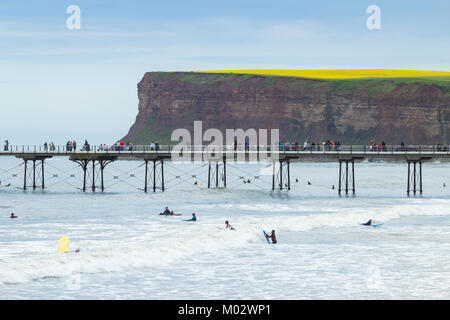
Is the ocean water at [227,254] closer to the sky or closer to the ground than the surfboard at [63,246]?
closer to the ground

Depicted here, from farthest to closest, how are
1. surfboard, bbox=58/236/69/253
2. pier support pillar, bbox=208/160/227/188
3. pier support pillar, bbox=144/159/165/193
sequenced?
pier support pillar, bbox=208/160/227/188 < pier support pillar, bbox=144/159/165/193 < surfboard, bbox=58/236/69/253

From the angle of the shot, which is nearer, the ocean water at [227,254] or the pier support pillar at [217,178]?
the ocean water at [227,254]

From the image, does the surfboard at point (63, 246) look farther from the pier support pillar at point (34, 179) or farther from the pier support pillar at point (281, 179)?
the pier support pillar at point (281, 179)

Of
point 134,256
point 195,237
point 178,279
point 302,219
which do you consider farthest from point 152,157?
point 178,279

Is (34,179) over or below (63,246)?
over

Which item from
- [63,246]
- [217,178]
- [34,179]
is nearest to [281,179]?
[217,178]

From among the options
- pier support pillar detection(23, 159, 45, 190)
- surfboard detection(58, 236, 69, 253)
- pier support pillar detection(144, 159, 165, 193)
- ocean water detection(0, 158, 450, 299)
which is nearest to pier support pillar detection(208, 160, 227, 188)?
pier support pillar detection(144, 159, 165, 193)

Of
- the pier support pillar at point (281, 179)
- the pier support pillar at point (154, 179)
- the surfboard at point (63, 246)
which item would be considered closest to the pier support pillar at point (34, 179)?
the pier support pillar at point (154, 179)

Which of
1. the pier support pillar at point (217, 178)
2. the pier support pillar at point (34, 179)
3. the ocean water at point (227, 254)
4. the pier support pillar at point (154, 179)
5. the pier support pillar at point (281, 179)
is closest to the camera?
the ocean water at point (227, 254)

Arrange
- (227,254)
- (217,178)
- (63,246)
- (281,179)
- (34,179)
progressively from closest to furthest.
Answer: (63,246) → (227,254) → (34,179) → (281,179) → (217,178)

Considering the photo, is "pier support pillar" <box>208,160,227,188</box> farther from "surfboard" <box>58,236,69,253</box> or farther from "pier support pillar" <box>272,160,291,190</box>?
"surfboard" <box>58,236,69,253</box>

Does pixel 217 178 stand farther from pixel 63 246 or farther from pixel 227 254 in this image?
pixel 63 246

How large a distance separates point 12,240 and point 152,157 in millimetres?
38074
